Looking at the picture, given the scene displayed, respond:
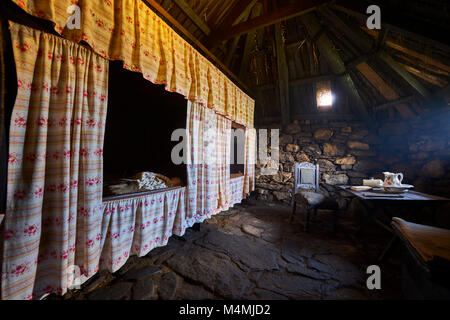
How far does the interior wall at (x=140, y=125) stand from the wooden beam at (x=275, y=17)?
55.6 inches

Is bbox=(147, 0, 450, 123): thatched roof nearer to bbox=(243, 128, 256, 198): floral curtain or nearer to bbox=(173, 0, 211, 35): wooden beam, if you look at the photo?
bbox=(173, 0, 211, 35): wooden beam

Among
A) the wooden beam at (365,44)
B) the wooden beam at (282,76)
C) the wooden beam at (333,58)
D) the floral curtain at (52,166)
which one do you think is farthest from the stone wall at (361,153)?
the floral curtain at (52,166)

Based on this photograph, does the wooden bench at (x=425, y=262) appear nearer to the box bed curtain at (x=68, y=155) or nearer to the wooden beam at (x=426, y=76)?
the box bed curtain at (x=68, y=155)

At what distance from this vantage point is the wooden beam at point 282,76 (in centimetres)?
354

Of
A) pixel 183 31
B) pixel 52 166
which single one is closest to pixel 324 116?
pixel 183 31

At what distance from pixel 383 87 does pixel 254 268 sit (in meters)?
4.47

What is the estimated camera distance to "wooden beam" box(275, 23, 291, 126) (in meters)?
3.54

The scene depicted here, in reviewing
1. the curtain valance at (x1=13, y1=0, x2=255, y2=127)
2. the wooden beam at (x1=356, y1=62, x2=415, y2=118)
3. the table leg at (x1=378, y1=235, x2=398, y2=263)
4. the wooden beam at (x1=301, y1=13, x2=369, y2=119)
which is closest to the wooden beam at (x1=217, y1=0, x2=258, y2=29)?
the curtain valance at (x1=13, y1=0, x2=255, y2=127)

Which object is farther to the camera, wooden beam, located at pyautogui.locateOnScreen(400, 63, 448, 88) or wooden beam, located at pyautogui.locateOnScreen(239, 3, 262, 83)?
wooden beam, located at pyautogui.locateOnScreen(239, 3, 262, 83)

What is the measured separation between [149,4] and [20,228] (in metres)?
2.29

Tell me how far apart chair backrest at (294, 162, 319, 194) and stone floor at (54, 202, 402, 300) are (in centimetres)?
85

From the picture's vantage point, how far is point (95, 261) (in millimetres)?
1412

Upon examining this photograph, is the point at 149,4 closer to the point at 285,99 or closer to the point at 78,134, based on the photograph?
the point at 78,134
